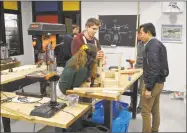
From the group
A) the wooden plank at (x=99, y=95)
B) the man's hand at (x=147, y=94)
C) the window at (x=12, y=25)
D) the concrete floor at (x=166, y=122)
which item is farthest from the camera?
the window at (x=12, y=25)

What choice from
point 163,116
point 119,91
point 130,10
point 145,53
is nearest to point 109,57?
point 130,10

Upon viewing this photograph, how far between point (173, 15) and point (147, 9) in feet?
1.84

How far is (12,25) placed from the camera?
5883 mm

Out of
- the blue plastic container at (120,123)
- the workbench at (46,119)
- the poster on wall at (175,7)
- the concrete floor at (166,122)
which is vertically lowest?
the concrete floor at (166,122)

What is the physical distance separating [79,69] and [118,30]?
3340mm

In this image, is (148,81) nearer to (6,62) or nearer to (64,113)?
(64,113)

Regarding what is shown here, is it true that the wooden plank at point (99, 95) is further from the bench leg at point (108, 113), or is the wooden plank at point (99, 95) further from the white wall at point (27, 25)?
the white wall at point (27, 25)

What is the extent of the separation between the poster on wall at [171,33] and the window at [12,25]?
11.7 feet

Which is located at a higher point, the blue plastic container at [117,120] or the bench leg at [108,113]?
the bench leg at [108,113]

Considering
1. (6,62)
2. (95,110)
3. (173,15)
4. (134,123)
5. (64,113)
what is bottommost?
(134,123)

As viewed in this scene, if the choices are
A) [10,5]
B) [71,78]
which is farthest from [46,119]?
[10,5]

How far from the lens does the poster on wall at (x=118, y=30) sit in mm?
4953

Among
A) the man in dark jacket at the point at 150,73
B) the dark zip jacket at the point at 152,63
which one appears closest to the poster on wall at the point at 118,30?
the man in dark jacket at the point at 150,73

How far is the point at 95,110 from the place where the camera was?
2.51 m
